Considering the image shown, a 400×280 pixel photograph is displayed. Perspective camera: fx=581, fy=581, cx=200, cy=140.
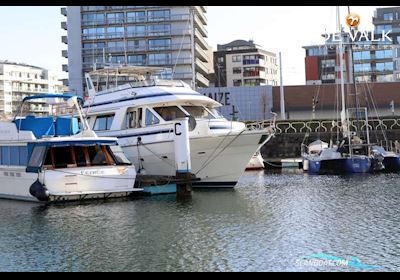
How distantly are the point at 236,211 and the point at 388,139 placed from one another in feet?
124

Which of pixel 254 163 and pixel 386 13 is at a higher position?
pixel 386 13

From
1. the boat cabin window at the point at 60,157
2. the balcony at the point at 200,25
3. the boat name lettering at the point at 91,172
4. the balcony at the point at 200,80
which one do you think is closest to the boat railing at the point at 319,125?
the boat cabin window at the point at 60,157

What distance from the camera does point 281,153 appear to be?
55.2 meters

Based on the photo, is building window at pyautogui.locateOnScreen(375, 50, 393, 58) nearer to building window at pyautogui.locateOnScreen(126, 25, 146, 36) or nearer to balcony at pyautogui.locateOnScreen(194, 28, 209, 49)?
balcony at pyautogui.locateOnScreen(194, 28, 209, 49)

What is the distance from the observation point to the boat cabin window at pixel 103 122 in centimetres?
2942

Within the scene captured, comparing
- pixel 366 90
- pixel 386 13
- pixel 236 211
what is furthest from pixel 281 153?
pixel 386 13

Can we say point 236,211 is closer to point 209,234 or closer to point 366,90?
point 209,234

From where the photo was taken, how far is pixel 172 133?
1006 inches

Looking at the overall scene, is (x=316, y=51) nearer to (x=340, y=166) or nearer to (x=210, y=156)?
(x=340, y=166)

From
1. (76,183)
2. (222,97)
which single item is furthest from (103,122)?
(222,97)

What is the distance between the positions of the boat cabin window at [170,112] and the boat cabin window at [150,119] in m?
0.36

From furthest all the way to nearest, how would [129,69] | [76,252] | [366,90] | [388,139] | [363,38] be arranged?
1. [363,38]
2. [366,90]
3. [388,139]
4. [129,69]
5. [76,252]

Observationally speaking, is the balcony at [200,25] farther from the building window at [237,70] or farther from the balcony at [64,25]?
the balcony at [64,25]

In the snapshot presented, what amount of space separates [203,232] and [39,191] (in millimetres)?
8531
